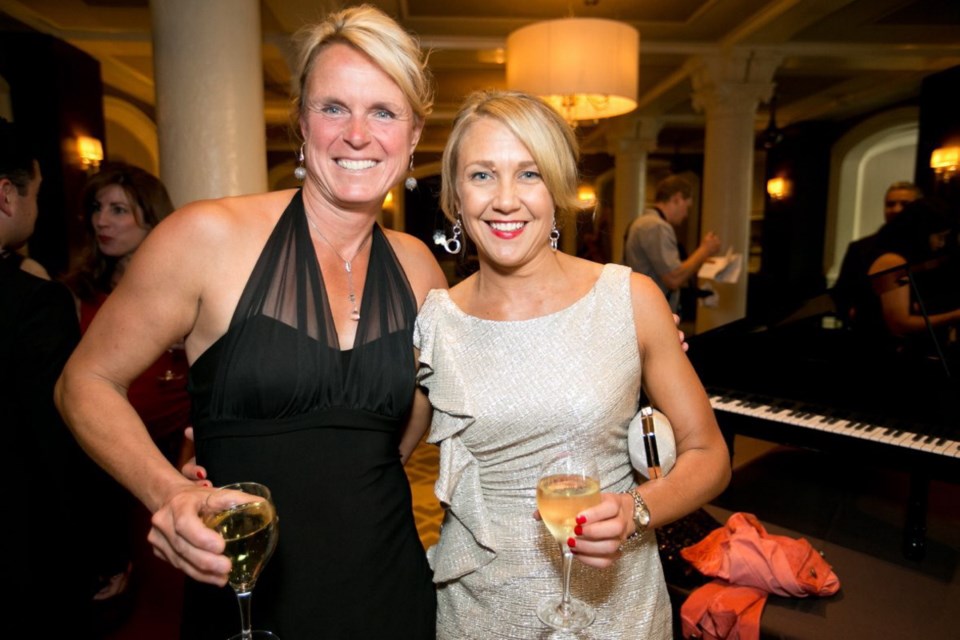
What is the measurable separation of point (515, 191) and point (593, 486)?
0.69 meters

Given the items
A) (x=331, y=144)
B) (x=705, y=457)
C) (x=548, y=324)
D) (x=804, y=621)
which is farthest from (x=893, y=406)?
(x=331, y=144)

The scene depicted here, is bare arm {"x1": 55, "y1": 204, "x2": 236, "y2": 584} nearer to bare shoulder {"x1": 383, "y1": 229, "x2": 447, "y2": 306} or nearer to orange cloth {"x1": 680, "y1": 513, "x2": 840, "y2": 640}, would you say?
bare shoulder {"x1": 383, "y1": 229, "x2": 447, "y2": 306}

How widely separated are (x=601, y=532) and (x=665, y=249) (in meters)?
4.81

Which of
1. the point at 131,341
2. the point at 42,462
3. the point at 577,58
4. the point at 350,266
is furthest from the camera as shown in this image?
the point at 577,58

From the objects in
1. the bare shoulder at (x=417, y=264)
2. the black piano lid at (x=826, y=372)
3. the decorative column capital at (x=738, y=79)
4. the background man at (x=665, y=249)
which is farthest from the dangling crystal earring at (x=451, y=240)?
the decorative column capital at (x=738, y=79)

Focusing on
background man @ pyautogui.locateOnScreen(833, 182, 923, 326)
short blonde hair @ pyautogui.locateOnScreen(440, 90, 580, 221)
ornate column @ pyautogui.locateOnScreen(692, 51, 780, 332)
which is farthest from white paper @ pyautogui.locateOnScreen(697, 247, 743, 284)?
short blonde hair @ pyautogui.locateOnScreen(440, 90, 580, 221)

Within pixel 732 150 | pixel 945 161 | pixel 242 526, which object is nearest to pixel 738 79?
pixel 732 150

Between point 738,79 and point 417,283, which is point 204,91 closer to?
point 417,283

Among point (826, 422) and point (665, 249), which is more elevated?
point (665, 249)

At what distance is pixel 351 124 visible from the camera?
59.4 inches

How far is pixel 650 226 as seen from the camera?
570 cm

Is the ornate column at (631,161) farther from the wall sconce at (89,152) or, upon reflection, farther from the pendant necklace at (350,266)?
the pendant necklace at (350,266)

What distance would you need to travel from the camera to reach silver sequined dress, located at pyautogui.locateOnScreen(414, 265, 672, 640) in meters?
1.49

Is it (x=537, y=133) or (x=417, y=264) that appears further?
(x=417, y=264)
